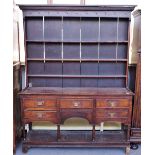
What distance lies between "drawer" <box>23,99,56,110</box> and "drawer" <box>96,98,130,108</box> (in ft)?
1.54

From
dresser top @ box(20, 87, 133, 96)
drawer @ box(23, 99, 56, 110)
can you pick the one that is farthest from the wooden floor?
dresser top @ box(20, 87, 133, 96)

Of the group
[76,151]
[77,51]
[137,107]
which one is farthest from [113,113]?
[77,51]

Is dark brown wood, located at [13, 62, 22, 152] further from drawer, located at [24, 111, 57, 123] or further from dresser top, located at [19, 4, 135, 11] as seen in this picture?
dresser top, located at [19, 4, 135, 11]

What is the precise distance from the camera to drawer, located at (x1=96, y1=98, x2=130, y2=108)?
7.51ft

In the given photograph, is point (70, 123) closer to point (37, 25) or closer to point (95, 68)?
point (95, 68)

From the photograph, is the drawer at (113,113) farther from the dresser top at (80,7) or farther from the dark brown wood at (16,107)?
the dresser top at (80,7)

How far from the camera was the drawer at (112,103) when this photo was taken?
7.51 ft

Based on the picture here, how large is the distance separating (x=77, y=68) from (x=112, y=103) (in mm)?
634
